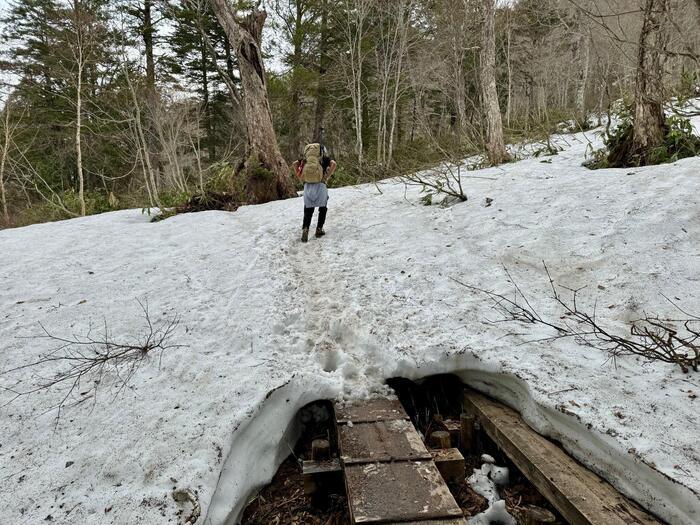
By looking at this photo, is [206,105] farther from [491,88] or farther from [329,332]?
[329,332]

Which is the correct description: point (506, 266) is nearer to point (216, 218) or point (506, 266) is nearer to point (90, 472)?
point (90, 472)

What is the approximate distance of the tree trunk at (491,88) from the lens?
8.12 meters

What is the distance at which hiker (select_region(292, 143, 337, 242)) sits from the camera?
5.52m

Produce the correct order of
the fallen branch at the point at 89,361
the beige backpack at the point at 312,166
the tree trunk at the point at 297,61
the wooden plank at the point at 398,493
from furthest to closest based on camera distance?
the tree trunk at the point at 297,61 → the beige backpack at the point at 312,166 → the fallen branch at the point at 89,361 → the wooden plank at the point at 398,493

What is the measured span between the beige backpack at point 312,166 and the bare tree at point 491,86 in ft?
16.6

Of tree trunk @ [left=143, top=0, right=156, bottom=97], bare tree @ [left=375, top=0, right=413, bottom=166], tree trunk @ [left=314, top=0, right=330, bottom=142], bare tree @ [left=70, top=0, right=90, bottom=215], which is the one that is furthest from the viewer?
tree trunk @ [left=143, top=0, right=156, bottom=97]

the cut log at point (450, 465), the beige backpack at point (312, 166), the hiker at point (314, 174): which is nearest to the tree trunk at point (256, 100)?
the hiker at point (314, 174)

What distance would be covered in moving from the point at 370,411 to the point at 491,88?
824cm

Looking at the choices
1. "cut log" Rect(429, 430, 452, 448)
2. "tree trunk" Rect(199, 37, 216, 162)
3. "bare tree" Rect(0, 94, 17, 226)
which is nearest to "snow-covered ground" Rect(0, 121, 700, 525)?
"cut log" Rect(429, 430, 452, 448)

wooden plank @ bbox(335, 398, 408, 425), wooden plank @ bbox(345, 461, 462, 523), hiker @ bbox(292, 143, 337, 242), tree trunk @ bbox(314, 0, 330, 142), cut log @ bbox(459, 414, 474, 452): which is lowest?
cut log @ bbox(459, 414, 474, 452)

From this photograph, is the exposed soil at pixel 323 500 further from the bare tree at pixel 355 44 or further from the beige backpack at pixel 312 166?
the bare tree at pixel 355 44

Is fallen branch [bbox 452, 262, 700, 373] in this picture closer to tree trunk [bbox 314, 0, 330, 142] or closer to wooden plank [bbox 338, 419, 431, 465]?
wooden plank [bbox 338, 419, 431, 465]

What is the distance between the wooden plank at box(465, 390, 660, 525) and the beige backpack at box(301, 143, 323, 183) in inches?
156

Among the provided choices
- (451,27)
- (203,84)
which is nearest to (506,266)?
(451,27)
